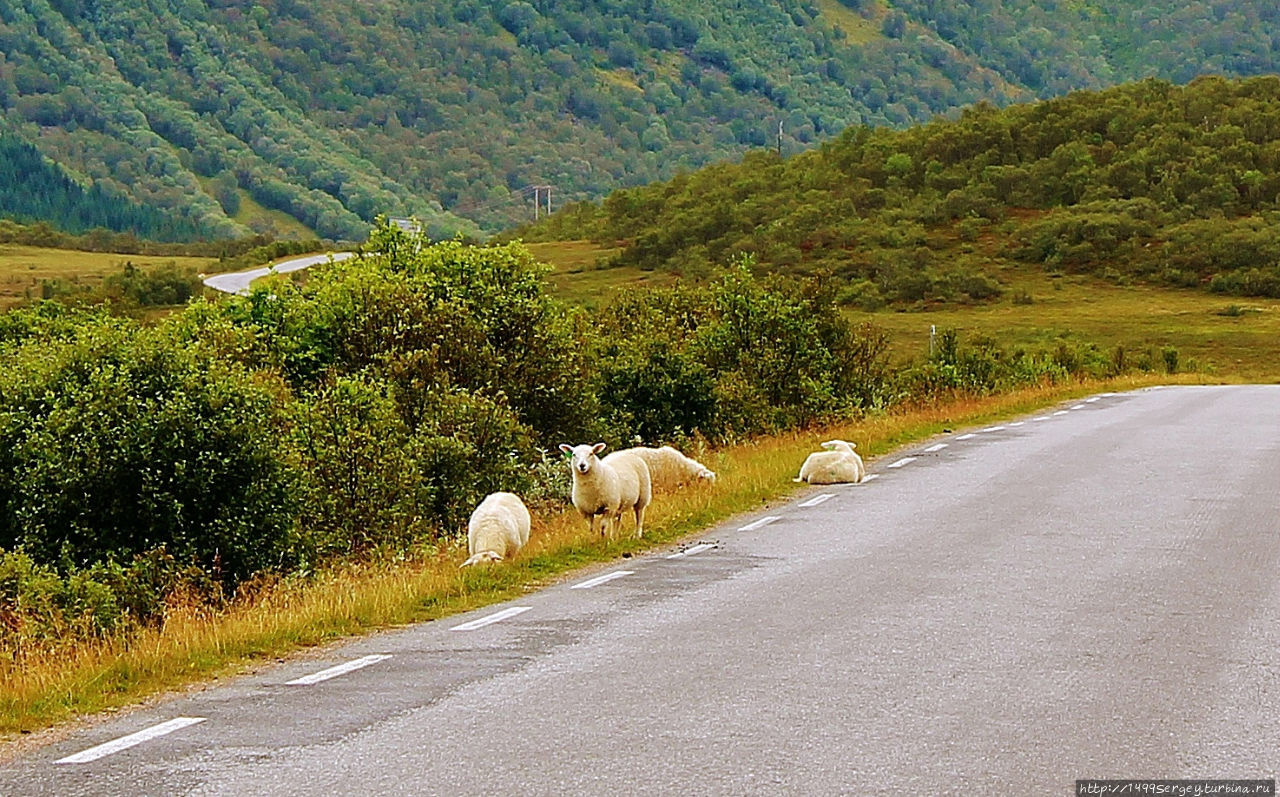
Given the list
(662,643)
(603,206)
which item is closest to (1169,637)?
(662,643)

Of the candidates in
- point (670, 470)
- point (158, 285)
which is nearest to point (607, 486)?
point (670, 470)

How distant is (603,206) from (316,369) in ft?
447

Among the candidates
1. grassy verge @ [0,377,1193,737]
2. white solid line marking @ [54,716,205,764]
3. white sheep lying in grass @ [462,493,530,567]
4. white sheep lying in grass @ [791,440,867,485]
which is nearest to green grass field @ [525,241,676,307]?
white sheep lying in grass @ [791,440,867,485]

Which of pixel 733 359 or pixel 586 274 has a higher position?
pixel 586 274

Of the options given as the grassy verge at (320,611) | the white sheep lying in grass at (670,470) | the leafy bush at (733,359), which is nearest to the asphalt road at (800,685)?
the grassy verge at (320,611)

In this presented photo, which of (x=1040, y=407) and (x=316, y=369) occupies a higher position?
(x=316, y=369)

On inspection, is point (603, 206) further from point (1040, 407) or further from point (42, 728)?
point (42, 728)

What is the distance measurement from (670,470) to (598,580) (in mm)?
6710

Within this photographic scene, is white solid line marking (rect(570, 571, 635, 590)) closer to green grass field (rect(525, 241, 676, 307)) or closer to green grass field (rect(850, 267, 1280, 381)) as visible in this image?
green grass field (rect(850, 267, 1280, 381))

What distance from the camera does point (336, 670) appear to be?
880cm

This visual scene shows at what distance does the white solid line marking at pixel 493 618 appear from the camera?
10258 millimetres

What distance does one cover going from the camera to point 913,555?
13172mm

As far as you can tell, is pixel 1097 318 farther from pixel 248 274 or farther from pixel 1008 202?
pixel 248 274

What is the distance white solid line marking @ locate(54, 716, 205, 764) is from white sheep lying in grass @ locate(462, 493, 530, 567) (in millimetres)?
5637
